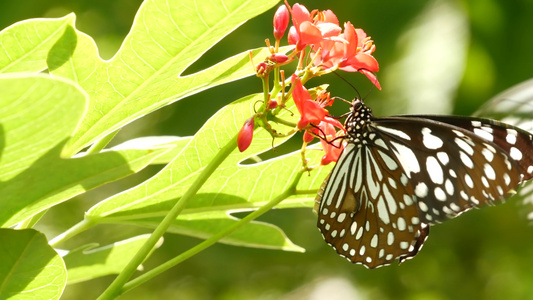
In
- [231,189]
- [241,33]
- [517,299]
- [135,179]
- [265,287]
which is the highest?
[231,189]

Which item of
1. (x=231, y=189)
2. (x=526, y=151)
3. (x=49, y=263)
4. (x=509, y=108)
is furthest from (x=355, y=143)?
(x=49, y=263)

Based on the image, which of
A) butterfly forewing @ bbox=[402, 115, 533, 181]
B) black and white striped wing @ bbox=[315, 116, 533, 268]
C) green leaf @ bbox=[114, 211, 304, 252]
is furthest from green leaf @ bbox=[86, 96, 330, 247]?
butterfly forewing @ bbox=[402, 115, 533, 181]

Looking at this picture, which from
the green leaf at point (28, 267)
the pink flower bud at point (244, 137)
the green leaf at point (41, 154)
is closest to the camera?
the green leaf at point (41, 154)

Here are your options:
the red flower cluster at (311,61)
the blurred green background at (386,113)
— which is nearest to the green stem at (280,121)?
the red flower cluster at (311,61)

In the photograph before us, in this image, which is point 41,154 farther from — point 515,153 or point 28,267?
point 515,153

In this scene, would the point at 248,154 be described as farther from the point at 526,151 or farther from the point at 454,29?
the point at 454,29

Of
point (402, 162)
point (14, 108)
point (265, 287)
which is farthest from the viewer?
point (265, 287)

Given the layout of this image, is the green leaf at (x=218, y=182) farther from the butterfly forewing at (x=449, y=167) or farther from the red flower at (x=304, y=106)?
the butterfly forewing at (x=449, y=167)
